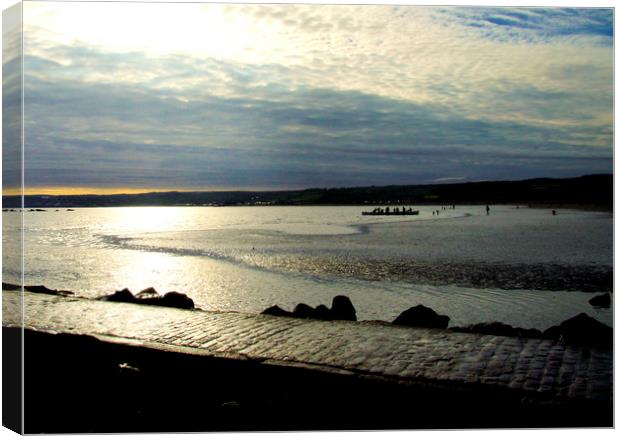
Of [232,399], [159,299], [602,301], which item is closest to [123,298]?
[159,299]

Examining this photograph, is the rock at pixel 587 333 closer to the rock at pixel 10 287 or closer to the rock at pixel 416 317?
the rock at pixel 416 317

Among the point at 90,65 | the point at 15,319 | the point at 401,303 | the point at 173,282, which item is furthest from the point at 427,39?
the point at 173,282

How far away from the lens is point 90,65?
7.34 metres

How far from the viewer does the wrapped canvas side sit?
20.3 ft

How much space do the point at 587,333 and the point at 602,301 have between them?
526 cm

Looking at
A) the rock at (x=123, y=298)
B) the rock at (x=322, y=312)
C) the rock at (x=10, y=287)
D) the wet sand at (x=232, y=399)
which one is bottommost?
the wet sand at (x=232, y=399)

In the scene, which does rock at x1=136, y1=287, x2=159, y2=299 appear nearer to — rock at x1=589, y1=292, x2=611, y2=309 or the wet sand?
the wet sand

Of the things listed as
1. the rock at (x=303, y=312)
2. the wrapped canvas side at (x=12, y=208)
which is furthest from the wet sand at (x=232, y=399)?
the rock at (x=303, y=312)

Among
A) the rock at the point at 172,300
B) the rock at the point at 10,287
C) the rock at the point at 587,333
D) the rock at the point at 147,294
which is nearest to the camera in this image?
the rock at the point at 10,287

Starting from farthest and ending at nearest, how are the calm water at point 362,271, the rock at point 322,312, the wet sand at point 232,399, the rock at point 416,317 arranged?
the calm water at point 362,271 < the rock at point 322,312 < the rock at point 416,317 < the wet sand at point 232,399

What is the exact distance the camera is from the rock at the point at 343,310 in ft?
33.1

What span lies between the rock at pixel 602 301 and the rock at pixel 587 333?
4828mm

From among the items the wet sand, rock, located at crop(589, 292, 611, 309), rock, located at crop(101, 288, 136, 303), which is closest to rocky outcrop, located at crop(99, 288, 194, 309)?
rock, located at crop(101, 288, 136, 303)

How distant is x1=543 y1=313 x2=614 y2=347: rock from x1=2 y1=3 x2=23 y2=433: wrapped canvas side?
20.4 ft
